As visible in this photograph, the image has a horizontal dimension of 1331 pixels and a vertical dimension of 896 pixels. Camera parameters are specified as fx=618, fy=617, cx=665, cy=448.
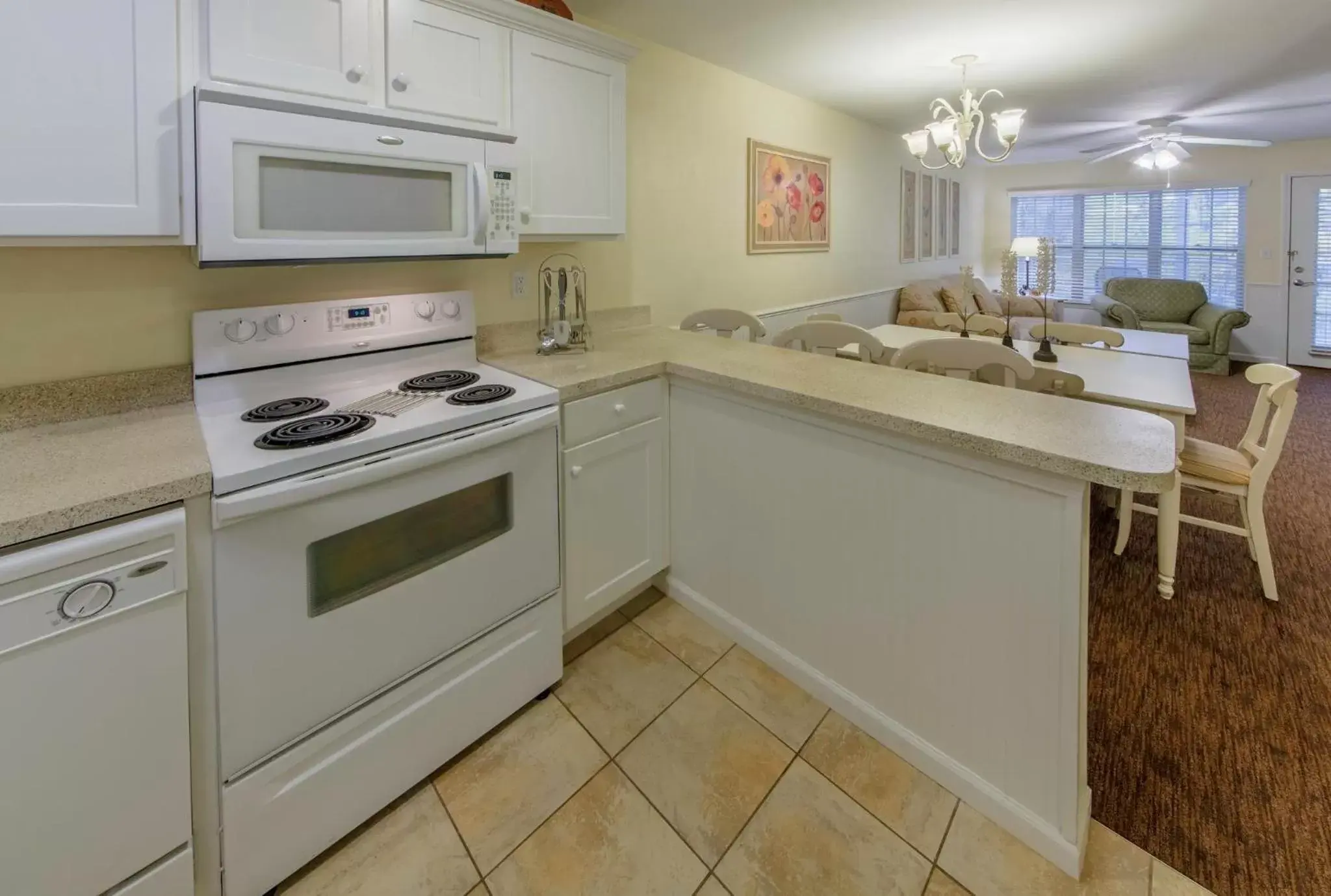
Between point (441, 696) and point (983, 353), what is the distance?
6.42ft

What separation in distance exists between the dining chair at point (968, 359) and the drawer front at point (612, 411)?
848 millimetres

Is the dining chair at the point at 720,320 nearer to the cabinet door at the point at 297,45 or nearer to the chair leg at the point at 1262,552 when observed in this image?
the cabinet door at the point at 297,45

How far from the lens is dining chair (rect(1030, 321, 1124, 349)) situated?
3.40m

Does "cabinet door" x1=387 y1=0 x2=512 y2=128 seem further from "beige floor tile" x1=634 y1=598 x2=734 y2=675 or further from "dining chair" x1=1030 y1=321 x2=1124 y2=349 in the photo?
"dining chair" x1=1030 y1=321 x2=1124 y2=349

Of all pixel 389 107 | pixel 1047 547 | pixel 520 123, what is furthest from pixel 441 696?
pixel 520 123

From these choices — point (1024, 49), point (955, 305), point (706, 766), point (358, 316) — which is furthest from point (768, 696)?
point (955, 305)

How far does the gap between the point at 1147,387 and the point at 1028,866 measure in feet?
6.66

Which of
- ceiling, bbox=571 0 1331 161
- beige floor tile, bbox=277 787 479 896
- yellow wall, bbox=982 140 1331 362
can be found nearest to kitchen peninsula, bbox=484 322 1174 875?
beige floor tile, bbox=277 787 479 896

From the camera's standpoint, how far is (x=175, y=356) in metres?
1.61

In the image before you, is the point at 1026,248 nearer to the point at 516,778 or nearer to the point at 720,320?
the point at 720,320

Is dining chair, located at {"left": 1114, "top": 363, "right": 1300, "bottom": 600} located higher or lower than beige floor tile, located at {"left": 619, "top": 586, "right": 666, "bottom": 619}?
higher

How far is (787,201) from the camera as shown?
13.1 ft

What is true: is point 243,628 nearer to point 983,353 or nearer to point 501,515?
point 501,515

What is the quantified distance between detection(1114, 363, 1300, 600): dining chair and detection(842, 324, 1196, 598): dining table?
0.26 feet
